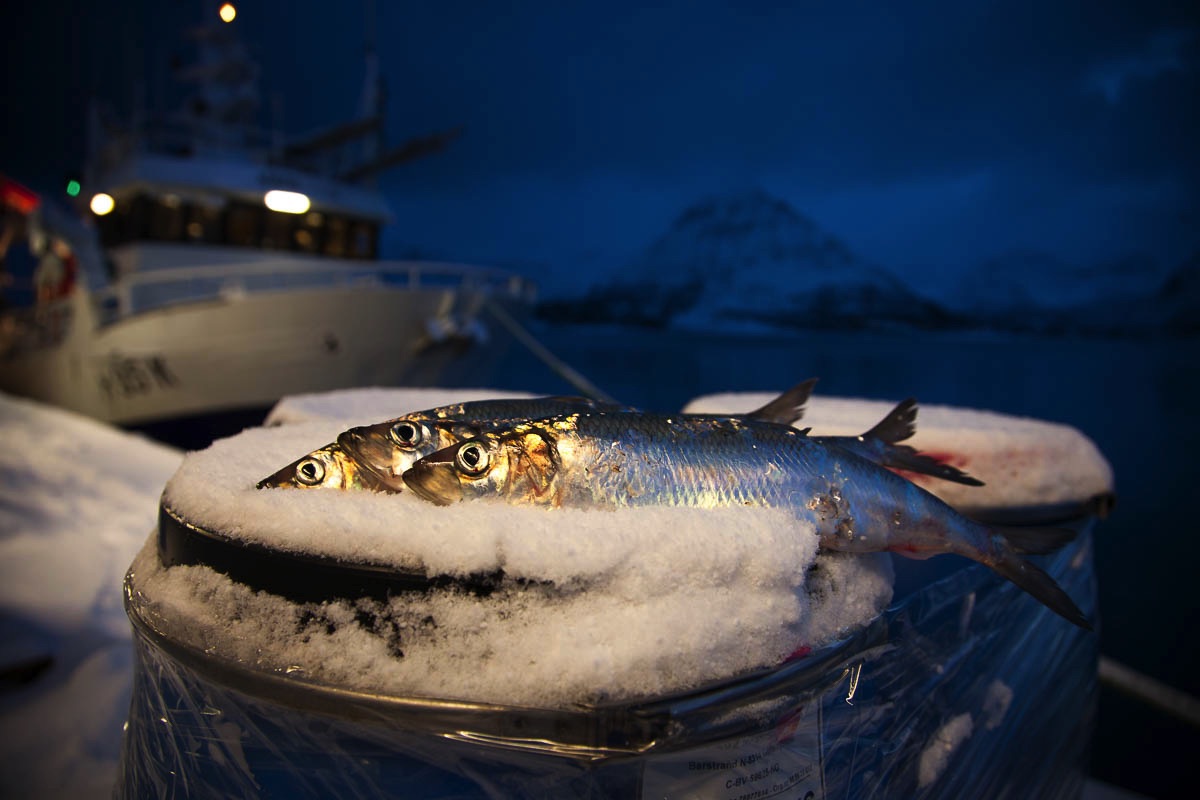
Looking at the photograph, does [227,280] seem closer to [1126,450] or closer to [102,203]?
[102,203]

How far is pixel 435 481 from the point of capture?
0.84 m

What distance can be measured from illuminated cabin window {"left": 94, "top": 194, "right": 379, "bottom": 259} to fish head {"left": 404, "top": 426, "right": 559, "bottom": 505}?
10215mm

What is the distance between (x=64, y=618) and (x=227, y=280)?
8093 millimetres

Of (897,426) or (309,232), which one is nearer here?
(897,426)

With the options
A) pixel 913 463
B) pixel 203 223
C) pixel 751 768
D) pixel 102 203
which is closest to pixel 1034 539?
pixel 913 463

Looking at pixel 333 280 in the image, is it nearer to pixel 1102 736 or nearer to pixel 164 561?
pixel 164 561

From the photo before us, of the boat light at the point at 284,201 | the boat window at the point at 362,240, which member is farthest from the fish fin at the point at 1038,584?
the boat window at the point at 362,240

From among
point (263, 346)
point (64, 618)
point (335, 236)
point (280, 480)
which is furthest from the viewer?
point (335, 236)

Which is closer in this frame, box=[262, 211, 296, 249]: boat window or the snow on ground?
the snow on ground

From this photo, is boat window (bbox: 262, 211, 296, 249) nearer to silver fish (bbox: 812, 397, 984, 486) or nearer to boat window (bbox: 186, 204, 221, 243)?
boat window (bbox: 186, 204, 221, 243)

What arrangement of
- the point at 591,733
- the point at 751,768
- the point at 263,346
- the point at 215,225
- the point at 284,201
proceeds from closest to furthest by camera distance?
the point at 591,733, the point at 751,768, the point at 263,346, the point at 284,201, the point at 215,225

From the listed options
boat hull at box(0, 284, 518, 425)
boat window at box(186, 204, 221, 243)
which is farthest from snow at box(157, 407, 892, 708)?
boat window at box(186, 204, 221, 243)

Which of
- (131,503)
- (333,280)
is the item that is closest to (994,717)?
(131,503)

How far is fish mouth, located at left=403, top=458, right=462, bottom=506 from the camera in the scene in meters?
0.84
